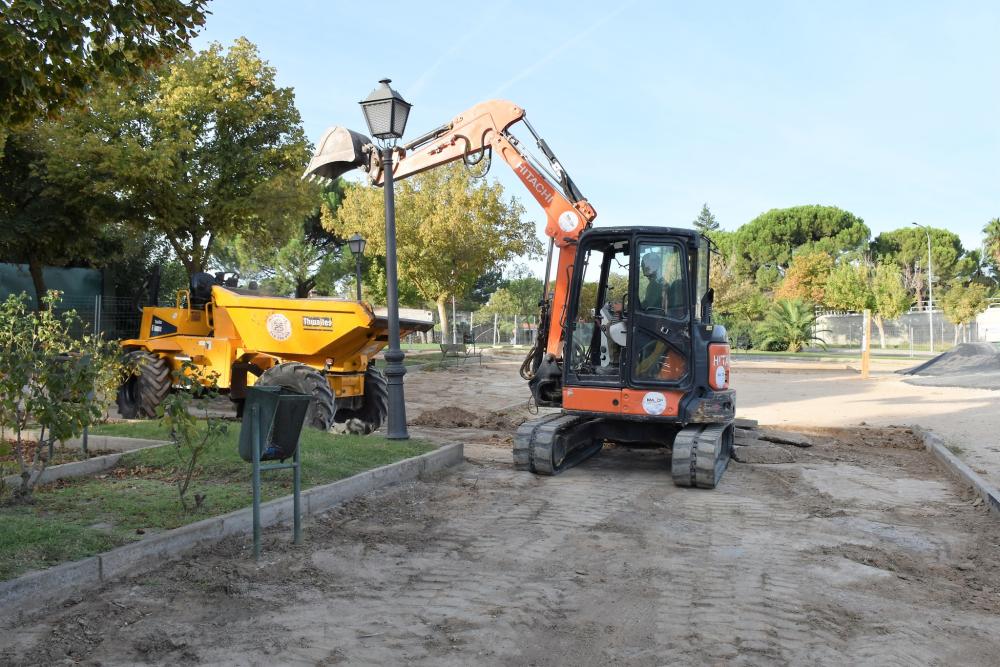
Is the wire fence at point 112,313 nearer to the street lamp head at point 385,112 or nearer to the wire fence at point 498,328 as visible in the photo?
the street lamp head at point 385,112

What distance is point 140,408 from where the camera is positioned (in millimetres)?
12070

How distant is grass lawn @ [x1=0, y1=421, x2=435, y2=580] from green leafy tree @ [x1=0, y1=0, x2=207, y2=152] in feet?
9.61

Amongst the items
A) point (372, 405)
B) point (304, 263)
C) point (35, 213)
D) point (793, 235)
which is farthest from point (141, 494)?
point (793, 235)

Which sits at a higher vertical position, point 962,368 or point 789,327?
point 789,327

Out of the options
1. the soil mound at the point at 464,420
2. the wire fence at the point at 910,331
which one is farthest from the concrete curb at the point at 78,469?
the wire fence at the point at 910,331

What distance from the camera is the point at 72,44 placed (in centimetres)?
597

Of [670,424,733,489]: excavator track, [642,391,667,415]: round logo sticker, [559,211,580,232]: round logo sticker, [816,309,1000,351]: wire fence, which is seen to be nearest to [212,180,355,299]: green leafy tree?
[816,309,1000,351]: wire fence

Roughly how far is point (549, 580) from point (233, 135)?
20.5 meters

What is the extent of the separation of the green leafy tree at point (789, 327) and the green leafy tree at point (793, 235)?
1119 inches

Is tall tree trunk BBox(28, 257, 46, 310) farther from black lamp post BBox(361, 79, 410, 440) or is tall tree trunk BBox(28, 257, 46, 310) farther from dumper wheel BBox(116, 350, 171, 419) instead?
black lamp post BBox(361, 79, 410, 440)

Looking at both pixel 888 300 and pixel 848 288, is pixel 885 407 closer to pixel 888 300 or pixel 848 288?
pixel 888 300

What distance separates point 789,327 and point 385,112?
36290mm

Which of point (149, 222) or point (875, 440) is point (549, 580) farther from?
point (149, 222)

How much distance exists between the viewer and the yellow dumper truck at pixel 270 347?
1064cm
